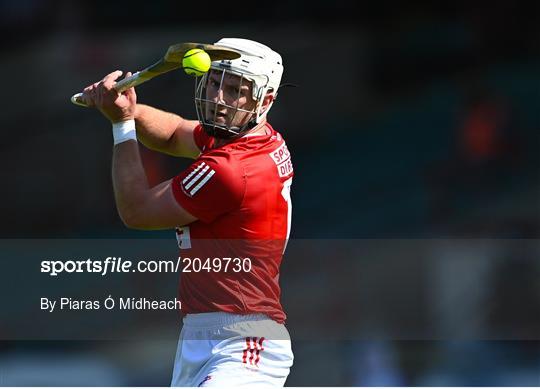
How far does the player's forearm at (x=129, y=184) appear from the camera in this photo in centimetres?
357

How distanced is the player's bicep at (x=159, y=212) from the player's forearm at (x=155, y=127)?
0.51 m

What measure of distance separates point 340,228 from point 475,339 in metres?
1.90

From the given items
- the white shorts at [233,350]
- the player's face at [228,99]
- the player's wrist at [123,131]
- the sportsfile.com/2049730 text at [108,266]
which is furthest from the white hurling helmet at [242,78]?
the sportsfile.com/2049730 text at [108,266]

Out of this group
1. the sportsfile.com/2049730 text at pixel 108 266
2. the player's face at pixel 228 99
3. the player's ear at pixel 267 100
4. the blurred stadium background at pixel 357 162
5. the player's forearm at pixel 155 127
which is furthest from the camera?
the blurred stadium background at pixel 357 162

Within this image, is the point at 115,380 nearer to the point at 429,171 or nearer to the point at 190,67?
the point at 429,171

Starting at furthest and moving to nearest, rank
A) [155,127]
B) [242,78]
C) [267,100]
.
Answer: [155,127] < [267,100] < [242,78]

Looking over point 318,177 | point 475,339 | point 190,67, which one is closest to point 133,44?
point 318,177

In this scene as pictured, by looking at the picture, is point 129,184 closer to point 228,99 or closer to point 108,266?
point 228,99

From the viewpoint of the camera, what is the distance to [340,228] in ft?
30.8

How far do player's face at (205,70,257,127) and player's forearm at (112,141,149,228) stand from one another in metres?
0.30

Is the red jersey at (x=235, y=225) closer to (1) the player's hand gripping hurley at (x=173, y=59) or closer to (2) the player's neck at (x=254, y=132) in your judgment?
(2) the player's neck at (x=254, y=132)

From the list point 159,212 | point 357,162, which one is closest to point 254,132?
point 159,212

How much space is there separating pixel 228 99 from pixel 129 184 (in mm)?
440

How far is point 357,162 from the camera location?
1022cm
